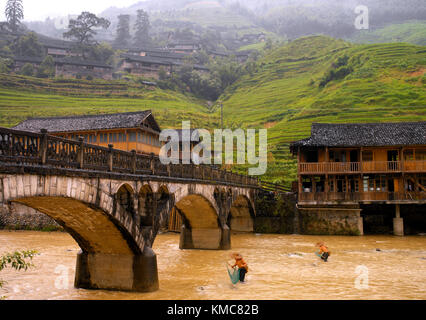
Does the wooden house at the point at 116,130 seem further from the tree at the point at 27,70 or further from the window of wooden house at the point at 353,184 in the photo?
the tree at the point at 27,70

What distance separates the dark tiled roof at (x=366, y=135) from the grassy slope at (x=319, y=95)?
31.9ft

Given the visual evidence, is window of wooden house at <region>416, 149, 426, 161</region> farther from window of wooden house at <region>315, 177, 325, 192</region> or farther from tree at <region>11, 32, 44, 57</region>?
tree at <region>11, 32, 44, 57</region>

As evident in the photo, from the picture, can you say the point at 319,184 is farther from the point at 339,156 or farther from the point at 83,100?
the point at 83,100

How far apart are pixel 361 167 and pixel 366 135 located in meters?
3.73

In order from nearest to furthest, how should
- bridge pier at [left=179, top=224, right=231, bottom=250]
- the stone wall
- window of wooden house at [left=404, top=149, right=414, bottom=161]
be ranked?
bridge pier at [left=179, top=224, right=231, bottom=250] → window of wooden house at [left=404, top=149, right=414, bottom=161] → the stone wall

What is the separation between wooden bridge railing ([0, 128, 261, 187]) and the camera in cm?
973

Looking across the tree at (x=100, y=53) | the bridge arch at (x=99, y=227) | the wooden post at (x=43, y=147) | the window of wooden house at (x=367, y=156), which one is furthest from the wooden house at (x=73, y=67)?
the wooden post at (x=43, y=147)

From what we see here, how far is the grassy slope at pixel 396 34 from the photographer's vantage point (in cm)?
14212

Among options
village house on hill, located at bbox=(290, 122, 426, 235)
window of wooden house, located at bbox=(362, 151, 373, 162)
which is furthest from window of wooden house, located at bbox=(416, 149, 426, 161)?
window of wooden house, located at bbox=(362, 151, 373, 162)

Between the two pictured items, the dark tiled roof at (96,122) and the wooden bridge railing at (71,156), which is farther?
the dark tiled roof at (96,122)

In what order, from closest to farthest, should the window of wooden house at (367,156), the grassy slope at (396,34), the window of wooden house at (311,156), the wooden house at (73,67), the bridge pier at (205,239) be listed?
1. the bridge pier at (205,239)
2. the window of wooden house at (367,156)
3. the window of wooden house at (311,156)
4. the wooden house at (73,67)
5. the grassy slope at (396,34)

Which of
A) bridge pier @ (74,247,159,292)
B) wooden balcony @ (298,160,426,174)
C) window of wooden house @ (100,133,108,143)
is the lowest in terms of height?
bridge pier @ (74,247,159,292)

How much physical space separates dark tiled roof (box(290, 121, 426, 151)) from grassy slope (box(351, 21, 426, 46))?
11126 centimetres

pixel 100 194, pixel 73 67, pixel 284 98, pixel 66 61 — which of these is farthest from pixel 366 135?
pixel 66 61
